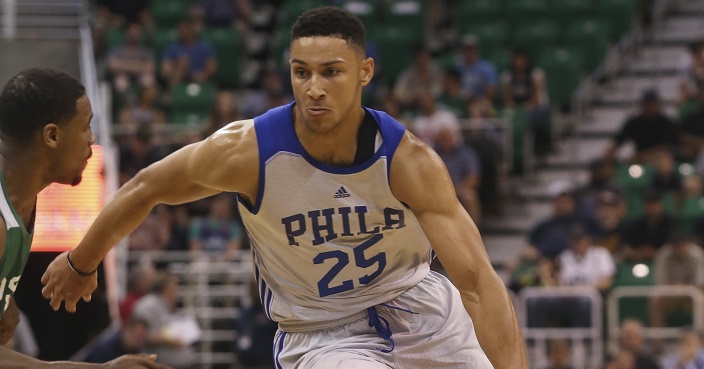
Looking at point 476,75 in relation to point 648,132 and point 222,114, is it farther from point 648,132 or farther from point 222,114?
point 222,114

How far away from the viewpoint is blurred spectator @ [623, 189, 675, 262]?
1245 centimetres

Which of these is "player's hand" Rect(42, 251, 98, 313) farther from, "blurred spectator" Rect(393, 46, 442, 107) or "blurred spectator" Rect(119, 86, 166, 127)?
"blurred spectator" Rect(393, 46, 442, 107)

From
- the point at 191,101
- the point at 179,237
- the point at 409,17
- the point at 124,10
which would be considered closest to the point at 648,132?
the point at 409,17

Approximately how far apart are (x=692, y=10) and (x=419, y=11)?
13.9ft

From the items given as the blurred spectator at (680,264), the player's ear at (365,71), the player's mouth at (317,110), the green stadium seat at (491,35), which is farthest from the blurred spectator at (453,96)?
the player's mouth at (317,110)

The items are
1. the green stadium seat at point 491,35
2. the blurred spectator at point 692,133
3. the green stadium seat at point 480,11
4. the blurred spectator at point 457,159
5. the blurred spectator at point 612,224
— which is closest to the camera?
the blurred spectator at point 612,224

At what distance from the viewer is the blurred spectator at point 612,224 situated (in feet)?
41.6

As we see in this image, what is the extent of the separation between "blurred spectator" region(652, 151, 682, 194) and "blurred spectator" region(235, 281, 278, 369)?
A: 460 cm

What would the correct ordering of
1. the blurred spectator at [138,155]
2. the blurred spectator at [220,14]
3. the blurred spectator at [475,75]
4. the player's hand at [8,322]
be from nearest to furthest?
the player's hand at [8,322], the blurred spectator at [138,155], the blurred spectator at [475,75], the blurred spectator at [220,14]

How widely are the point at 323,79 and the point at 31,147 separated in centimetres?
127

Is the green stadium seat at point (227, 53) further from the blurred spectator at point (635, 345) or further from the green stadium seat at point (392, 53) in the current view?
the blurred spectator at point (635, 345)

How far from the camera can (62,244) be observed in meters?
12.5

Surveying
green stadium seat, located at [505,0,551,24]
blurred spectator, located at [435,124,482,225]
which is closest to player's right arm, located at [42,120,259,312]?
blurred spectator, located at [435,124,482,225]

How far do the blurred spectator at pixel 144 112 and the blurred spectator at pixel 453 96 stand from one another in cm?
364
